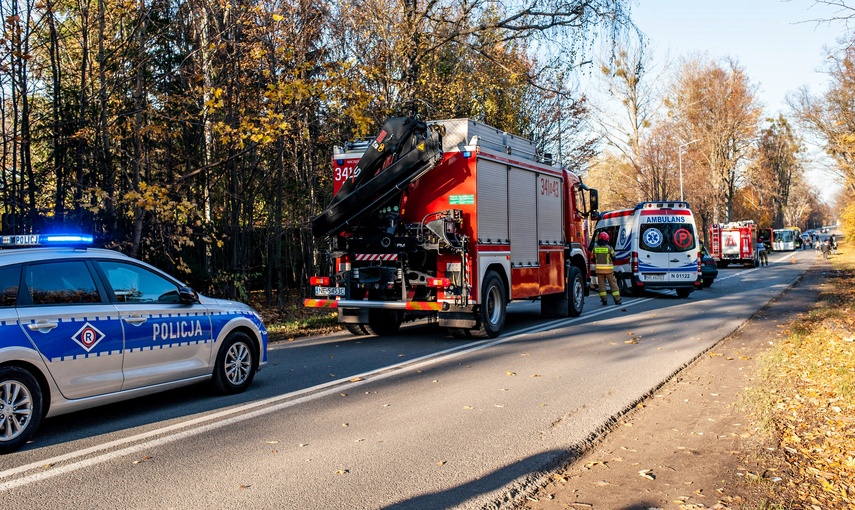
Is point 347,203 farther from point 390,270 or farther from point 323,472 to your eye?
point 323,472

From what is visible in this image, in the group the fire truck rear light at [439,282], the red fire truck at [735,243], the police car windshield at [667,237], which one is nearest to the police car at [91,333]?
the fire truck rear light at [439,282]

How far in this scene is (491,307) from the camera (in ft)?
39.9

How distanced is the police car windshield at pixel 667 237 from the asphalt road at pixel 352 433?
10.7 meters

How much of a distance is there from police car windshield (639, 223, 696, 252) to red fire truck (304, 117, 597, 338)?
9859 mm

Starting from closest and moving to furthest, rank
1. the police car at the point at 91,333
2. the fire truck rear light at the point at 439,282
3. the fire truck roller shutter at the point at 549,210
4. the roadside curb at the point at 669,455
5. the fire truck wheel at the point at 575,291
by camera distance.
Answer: the roadside curb at the point at 669,455 → the police car at the point at 91,333 → the fire truck rear light at the point at 439,282 → the fire truck roller shutter at the point at 549,210 → the fire truck wheel at the point at 575,291

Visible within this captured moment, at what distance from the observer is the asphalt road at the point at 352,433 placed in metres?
4.58

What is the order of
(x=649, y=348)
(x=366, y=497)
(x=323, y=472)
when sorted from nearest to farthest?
(x=366, y=497), (x=323, y=472), (x=649, y=348)

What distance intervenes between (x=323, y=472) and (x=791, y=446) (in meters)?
3.68

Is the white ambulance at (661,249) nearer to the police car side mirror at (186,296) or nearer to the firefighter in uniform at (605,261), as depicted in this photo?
the firefighter in uniform at (605,261)

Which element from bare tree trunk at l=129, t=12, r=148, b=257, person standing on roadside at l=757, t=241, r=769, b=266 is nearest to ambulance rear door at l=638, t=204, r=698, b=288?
bare tree trunk at l=129, t=12, r=148, b=257

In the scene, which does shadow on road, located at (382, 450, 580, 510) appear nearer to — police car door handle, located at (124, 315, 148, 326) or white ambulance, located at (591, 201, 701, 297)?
police car door handle, located at (124, 315, 148, 326)

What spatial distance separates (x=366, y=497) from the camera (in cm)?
450

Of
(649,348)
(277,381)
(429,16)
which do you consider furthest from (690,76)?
→ (277,381)

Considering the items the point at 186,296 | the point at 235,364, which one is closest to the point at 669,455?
the point at 235,364
